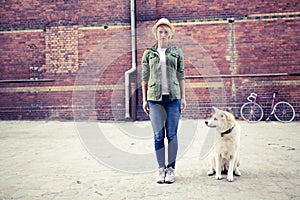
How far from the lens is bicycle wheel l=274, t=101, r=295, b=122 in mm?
9164

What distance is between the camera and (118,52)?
393 inches

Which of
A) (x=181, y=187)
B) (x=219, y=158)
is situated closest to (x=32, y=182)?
(x=181, y=187)

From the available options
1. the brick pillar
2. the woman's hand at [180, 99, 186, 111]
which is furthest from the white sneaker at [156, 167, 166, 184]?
the brick pillar

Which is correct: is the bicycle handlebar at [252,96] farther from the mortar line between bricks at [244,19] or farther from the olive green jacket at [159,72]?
the olive green jacket at [159,72]

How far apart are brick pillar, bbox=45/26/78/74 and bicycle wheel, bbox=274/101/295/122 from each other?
7308mm

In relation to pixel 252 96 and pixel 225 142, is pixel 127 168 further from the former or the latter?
pixel 252 96

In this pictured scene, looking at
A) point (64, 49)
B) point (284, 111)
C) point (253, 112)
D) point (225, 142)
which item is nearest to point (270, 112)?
point (284, 111)

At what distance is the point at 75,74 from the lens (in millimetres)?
10102

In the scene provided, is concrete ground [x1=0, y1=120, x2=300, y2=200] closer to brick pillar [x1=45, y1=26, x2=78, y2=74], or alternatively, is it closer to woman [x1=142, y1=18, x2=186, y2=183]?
woman [x1=142, y1=18, x2=186, y2=183]

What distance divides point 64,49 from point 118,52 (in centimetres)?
204

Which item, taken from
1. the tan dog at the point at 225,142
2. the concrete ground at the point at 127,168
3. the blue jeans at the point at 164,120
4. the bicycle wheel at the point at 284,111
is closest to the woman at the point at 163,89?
the blue jeans at the point at 164,120

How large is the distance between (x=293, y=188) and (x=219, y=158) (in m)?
0.88

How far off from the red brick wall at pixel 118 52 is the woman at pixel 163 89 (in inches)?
245

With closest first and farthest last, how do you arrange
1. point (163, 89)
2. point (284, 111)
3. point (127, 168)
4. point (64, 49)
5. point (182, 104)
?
point (163, 89) < point (182, 104) < point (127, 168) < point (284, 111) < point (64, 49)
